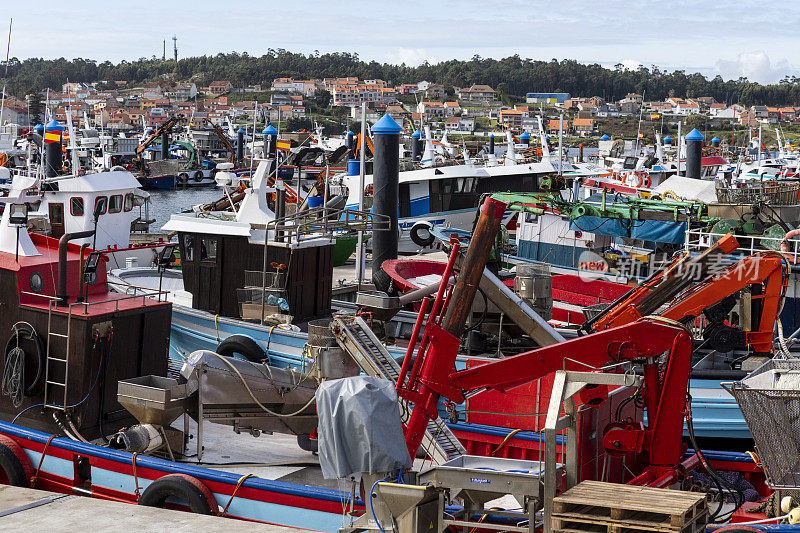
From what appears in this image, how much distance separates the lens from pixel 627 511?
7.90 metres

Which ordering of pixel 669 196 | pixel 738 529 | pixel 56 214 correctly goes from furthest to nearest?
pixel 669 196 < pixel 56 214 < pixel 738 529

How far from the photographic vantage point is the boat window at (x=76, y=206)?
22734 mm

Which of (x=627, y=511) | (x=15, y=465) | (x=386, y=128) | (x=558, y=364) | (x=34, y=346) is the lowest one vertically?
(x=15, y=465)

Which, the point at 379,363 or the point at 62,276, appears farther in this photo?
the point at 62,276

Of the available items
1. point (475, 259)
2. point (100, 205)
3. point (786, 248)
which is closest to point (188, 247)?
point (100, 205)

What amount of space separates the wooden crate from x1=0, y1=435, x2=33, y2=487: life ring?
6.75 metres

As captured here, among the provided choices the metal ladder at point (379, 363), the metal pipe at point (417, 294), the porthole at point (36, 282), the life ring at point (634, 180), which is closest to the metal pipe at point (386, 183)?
the metal pipe at point (417, 294)

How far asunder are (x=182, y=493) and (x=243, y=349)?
15.7ft

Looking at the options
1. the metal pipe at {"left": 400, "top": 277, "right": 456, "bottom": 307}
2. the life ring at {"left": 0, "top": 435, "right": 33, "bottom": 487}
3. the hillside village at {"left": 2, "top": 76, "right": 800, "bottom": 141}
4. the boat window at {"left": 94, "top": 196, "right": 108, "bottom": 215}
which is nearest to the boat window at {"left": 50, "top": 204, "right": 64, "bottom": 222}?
the boat window at {"left": 94, "top": 196, "right": 108, "bottom": 215}

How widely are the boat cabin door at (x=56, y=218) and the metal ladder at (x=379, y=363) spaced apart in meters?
12.4

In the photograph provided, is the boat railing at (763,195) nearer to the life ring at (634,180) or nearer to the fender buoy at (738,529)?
the life ring at (634,180)

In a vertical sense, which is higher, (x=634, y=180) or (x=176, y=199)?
(x=634, y=180)

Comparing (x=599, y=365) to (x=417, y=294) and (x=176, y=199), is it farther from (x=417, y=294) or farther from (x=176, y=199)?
(x=176, y=199)

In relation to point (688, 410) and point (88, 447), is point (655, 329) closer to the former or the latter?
point (688, 410)
